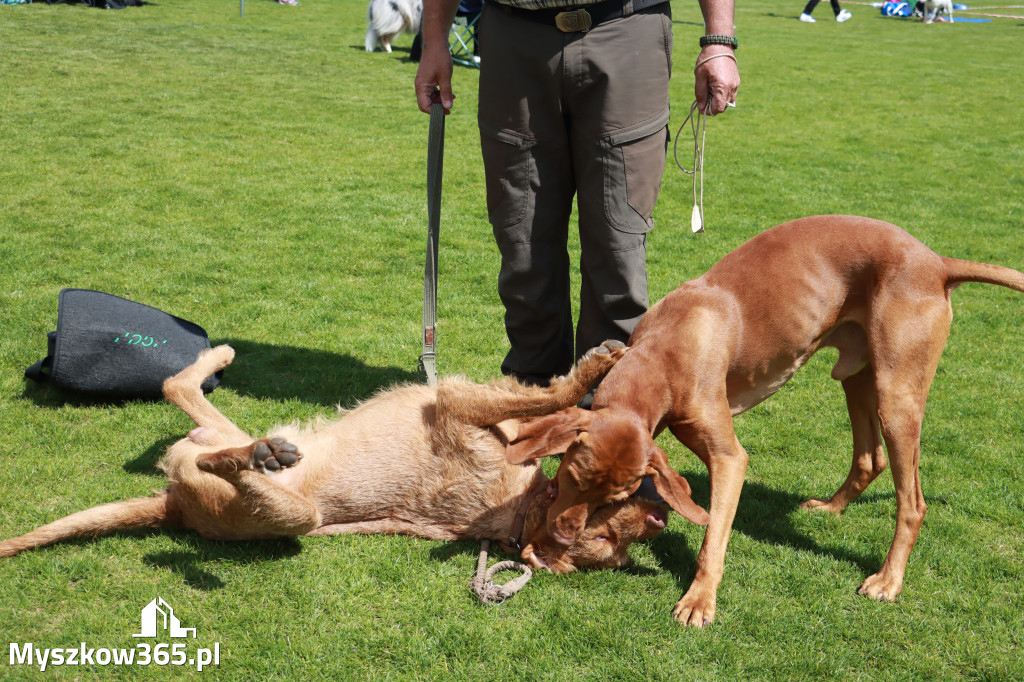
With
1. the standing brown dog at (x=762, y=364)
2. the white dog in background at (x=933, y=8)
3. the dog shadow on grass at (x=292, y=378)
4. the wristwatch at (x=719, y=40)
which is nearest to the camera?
the standing brown dog at (x=762, y=364)

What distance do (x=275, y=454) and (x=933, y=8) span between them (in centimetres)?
3136

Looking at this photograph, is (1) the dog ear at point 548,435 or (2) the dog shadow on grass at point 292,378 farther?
(2) the dog shadow on grass at point 292,378

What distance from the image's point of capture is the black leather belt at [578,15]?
356 centimetres

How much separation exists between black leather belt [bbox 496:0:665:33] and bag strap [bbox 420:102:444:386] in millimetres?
816

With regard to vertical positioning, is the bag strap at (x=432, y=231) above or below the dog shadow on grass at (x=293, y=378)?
above

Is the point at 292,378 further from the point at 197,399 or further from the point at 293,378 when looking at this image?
the point at 197,399

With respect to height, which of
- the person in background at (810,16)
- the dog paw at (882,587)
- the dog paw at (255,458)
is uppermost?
the person in background at (810,16)

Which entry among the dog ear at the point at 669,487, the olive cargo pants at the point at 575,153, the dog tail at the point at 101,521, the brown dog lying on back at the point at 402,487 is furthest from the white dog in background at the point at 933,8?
the dog tail at the point at 101,521

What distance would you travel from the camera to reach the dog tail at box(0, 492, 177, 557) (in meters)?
3.28

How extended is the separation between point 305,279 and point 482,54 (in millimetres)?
2884

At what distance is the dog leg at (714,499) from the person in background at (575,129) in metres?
0.85

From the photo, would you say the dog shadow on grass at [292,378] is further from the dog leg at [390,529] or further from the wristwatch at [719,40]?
the wristwatch at [719,40]

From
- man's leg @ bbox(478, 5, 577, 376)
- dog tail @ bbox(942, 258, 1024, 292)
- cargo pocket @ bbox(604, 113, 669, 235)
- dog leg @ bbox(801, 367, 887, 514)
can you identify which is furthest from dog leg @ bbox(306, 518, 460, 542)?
dog tail @ bbox(942, 258, 1024, 292)

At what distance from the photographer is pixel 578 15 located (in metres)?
3.55
